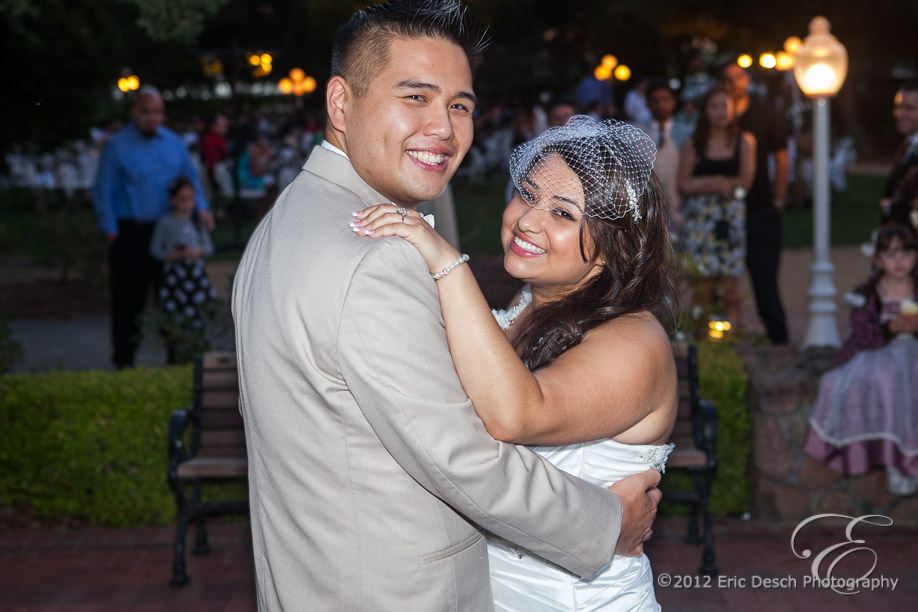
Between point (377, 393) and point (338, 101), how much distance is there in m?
0.79

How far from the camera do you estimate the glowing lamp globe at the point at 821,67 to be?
779 cm

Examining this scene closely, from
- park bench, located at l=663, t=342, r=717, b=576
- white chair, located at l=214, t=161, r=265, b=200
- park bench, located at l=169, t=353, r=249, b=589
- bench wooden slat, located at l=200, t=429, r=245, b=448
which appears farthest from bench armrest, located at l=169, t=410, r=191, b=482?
white chair, located at l=214, t=161, r=265, b=200

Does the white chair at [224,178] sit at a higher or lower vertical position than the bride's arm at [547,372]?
higher

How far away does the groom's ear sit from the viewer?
230cm

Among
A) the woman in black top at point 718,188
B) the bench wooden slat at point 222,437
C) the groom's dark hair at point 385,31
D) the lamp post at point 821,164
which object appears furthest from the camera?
the woman in black top at point 718,188

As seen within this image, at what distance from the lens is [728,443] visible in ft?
18.2

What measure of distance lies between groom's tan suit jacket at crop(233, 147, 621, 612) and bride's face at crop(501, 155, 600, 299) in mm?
552

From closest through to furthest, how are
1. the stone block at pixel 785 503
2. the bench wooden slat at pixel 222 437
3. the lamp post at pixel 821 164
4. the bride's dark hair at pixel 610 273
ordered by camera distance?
the bride's dark hair at pixel 610 273 → the bench wooden slat at pixel 222 437 → the stone block at pixel 785 503 → the lamp post at pixel 821 164

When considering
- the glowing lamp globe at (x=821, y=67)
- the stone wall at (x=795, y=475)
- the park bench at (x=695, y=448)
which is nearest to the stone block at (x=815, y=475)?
the stone wall at (x=795, y=475)

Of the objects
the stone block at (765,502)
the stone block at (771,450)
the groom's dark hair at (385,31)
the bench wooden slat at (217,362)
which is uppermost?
the groom's dark hair at (385,31)

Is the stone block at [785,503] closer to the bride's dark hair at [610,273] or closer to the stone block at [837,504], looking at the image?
the stone block at [837,504]

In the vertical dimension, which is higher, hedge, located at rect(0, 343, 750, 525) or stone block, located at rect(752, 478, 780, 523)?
hedge, located at rect(0, 343, 750, 525)

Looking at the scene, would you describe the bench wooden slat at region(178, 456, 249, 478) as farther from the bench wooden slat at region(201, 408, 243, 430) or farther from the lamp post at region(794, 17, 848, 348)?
the lamp post at region(794, 17, 848, 348)

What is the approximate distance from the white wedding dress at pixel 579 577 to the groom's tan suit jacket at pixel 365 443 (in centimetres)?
35
